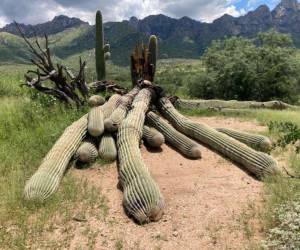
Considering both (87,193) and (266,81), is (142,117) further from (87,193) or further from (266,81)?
(266,81)

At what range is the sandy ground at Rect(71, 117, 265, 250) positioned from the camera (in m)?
5.41

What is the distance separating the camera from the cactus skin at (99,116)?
8.43 m

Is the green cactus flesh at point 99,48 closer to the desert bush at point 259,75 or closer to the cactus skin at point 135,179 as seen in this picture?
the cactus skin at point 135,179

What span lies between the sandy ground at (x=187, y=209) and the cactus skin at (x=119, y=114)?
853 mm

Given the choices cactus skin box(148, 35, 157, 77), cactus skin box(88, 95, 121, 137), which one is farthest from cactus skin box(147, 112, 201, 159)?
cactus skin box(148, 35, 157, 77)

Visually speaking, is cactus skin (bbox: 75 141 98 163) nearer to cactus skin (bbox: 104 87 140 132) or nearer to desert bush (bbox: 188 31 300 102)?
cactus skin (bbox: 104 87 140 132)

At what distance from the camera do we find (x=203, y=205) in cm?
633

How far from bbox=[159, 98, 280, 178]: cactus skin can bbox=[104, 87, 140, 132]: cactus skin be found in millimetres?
1014

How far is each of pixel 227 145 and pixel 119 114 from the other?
236 cm

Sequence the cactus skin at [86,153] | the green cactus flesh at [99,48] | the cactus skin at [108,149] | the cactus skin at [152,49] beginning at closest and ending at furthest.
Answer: the cactus skin at [86,153]
the cactus skin at [108,149]
the cactus skin at [152,49]
the green cactus flesh at [99,48]

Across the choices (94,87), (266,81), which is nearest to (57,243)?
(94,87)

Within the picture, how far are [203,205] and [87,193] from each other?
5.74 feet

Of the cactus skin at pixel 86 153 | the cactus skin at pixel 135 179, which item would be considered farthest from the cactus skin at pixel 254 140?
the cactus skin at pixel 86 153

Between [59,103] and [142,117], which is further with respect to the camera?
[59,103]
